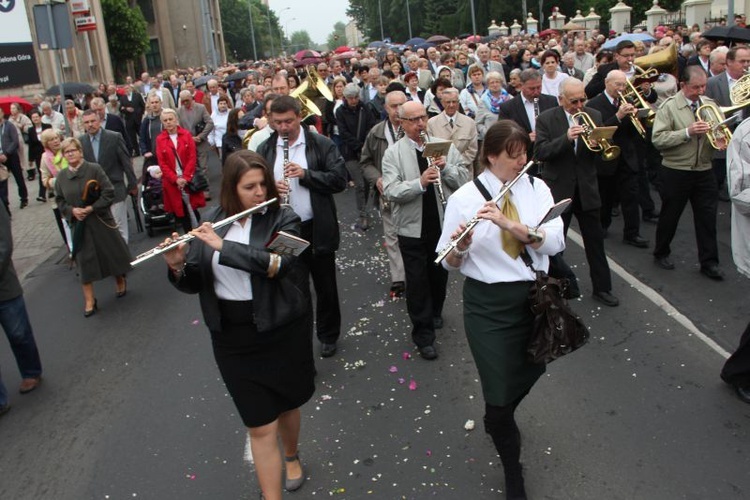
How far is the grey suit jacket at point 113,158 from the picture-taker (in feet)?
28.9

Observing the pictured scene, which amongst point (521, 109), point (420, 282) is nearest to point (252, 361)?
point (420, 282)

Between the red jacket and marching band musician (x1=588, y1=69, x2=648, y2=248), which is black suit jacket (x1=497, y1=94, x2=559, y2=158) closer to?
marching band musician (x1=588, y1=69, x2=648, y2=248)

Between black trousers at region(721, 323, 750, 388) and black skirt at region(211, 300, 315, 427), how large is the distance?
304 centimetres

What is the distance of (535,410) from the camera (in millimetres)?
4734

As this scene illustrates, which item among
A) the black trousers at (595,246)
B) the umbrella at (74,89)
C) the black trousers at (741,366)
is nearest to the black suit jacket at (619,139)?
the black trousers at (595,246)

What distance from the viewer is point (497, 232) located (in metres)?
3.60

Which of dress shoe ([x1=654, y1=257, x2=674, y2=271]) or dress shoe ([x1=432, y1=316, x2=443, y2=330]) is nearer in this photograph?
dress shoe ([x1=432, y1=316, x2=443, y2=330])

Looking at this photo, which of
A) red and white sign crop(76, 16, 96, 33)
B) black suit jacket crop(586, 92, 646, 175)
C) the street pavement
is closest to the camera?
the street pavement

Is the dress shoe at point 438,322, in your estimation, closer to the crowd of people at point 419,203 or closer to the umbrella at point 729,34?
the crowd of people at point 419,203

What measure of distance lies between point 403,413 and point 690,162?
158 inches

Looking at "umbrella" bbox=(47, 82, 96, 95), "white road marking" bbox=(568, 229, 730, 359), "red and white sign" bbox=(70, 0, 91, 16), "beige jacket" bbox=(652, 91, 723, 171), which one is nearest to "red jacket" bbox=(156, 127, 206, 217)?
"white road marking" bbox=(568, 229, 730, 359)

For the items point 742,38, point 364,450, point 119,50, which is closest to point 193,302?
point 364,450

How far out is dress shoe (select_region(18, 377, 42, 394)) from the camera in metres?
5.77

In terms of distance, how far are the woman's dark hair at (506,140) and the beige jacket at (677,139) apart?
146 inches
